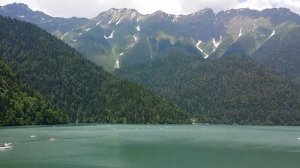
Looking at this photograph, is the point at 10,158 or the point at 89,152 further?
the point at 89,152

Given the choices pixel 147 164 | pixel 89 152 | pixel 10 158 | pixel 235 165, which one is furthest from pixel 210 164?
pixel 10 158

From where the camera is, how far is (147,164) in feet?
334

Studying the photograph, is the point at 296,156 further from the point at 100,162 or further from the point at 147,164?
the point at 100,162

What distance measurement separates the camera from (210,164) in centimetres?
10356

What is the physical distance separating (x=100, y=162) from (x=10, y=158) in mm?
18828

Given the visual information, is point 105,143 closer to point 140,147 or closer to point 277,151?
point 140,147

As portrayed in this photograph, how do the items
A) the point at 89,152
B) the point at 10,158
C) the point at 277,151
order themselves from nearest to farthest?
the point at 10,158 → the point at 89,152 → the point at 277,151

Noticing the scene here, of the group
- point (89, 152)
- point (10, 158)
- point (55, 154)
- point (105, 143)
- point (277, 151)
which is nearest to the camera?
point (10, 158)

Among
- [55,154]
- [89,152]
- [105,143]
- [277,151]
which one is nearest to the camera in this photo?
[55,154]

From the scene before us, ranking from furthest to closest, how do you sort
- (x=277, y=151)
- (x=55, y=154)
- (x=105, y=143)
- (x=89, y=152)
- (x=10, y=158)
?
1. (x=105, y=143)
2. (x=277, y=151)
3. (x=89, y=152)
4. (x=55, y=154)
5. (x=10, y=158)

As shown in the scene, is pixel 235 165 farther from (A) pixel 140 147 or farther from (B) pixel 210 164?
(A) pixel 140 147

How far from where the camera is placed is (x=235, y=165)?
103 meters

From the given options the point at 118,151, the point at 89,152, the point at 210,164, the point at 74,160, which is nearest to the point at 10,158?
the point at 74,160

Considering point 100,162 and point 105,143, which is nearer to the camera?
point 100,162
